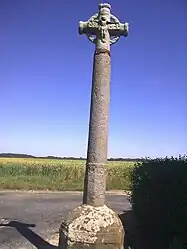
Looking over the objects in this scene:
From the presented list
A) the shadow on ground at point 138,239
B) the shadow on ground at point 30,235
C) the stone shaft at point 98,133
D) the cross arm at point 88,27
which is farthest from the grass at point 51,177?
the cross arm at point 88,27

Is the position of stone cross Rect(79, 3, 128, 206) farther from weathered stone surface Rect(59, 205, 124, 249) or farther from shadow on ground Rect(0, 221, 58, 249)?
shadow on ground Rect(0, 221, 58, 249)

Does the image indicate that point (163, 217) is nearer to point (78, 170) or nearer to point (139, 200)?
point (139, 200)

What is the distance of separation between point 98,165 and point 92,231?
3.78ft

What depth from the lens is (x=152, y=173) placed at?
24.7 feet

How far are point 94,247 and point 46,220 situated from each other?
18.4ft

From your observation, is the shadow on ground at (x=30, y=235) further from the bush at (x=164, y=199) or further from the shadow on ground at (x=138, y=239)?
the bush at (x=164, y=199)

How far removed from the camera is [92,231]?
5547mm

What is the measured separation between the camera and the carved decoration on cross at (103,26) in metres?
6.34

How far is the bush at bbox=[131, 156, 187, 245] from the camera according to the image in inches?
268

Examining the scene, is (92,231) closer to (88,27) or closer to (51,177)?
(88,27)

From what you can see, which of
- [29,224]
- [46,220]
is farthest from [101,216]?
[46,220]

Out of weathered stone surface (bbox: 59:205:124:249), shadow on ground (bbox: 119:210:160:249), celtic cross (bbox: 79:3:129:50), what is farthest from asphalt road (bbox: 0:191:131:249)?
celtic cross (bbox: 79:3:129:50)

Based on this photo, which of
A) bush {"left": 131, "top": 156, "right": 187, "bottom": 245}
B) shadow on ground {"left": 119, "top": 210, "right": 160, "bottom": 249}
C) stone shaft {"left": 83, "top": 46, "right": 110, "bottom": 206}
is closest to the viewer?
stone shaft {"left": 83, "top": 46, "right": 110, "bottom": 206}

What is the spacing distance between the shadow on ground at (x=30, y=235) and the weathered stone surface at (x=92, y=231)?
5.90 feet
